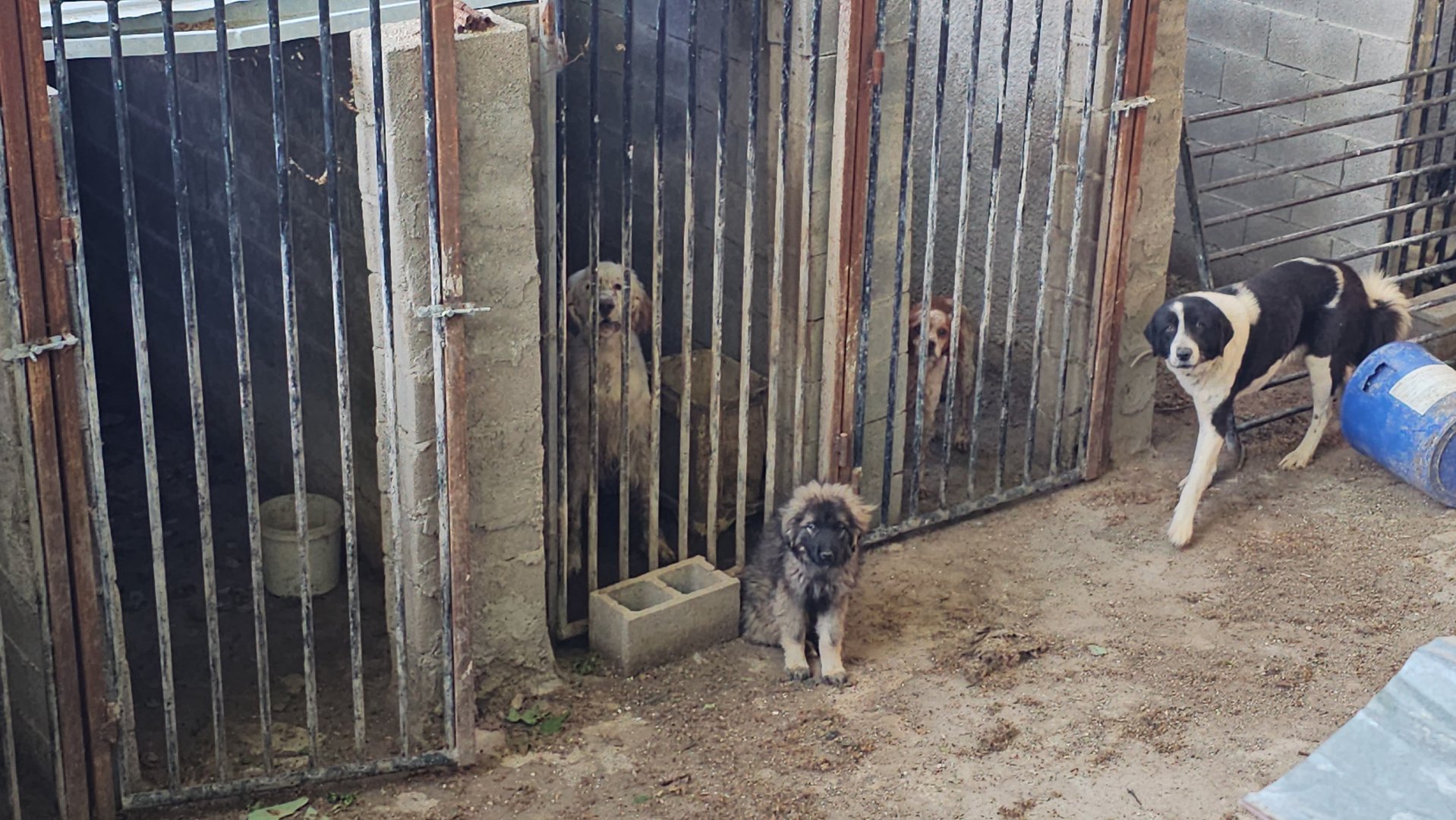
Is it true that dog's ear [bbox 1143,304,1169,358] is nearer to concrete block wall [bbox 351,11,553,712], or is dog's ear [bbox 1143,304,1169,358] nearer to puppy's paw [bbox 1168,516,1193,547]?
puppy's paw [bbox 1168,516,1193,547]

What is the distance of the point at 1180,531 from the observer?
24.5ft

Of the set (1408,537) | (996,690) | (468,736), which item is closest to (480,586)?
(468,736)

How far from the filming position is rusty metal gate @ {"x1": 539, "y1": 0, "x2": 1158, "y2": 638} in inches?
258

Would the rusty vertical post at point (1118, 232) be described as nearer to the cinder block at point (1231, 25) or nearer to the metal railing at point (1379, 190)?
the metal railing at point (1379, 190)

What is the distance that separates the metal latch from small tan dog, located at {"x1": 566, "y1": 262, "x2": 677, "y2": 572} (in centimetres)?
222

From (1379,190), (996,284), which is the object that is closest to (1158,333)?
(996,284)

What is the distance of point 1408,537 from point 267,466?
5.32 meters

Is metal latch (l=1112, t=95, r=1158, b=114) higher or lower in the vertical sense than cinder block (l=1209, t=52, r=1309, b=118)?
higher

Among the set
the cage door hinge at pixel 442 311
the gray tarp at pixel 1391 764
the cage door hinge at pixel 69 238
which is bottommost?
Answer: the gray tarp at pixel 1391 764

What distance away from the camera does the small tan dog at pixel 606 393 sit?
22.7ft

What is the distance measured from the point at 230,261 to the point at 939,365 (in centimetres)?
344

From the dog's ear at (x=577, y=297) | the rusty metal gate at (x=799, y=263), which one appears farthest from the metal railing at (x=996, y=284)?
the dog's ear at (x=577, y=297)

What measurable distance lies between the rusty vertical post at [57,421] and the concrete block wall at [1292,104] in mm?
7489

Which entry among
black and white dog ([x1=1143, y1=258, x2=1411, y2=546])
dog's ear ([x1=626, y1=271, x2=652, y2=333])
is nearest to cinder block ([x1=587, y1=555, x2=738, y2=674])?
dog's ear ([x1=626, y1=271, x2=652, y2=333])
